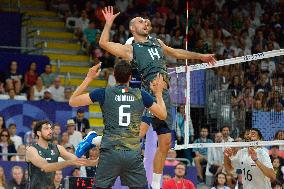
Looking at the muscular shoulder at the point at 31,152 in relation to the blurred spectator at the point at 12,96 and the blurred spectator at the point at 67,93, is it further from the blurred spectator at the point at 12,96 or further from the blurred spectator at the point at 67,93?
the blurred spectator at the point at 67,93

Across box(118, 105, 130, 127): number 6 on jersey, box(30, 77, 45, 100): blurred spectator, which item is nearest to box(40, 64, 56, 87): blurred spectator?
box(30, 77, 45, 100): blurred spectator

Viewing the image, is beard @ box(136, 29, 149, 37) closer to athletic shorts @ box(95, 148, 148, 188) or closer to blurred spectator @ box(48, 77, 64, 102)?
athletic shorts @ box(95, 148, 148, 188)

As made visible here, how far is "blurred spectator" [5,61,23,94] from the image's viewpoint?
23.1 meters

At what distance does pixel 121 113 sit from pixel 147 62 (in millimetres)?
2068

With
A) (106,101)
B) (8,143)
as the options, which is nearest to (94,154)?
(8,143)

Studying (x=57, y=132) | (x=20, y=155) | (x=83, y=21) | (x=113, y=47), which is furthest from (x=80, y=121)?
(x=113, y=47)

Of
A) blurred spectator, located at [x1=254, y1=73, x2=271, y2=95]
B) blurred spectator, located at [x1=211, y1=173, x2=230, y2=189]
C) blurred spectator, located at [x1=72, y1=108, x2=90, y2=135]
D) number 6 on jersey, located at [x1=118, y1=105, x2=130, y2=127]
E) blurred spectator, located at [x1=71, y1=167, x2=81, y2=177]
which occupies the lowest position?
blurred spectator, located at [x1=211, y1=173, x2=230, y2=189]

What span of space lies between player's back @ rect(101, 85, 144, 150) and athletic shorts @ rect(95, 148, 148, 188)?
13cm

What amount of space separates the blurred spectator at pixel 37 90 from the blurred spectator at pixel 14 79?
1.27 ft

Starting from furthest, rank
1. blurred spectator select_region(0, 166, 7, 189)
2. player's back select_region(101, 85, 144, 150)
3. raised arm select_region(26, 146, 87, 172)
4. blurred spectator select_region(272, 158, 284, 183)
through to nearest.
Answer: blurred spectator select_region(272, 158, 284, 183) < blurred spectator select_region(0, 166, 7, 189) < raised arm select_region(26, 146, 87, 172) < player's back select_region(101, 85, 144, 150)

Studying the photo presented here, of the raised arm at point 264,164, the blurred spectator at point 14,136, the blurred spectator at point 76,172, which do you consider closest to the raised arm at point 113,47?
the raised arm at point 264,164

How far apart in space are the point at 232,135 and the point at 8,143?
6.37m

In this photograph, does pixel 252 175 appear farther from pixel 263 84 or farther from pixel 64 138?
pixel 64 138

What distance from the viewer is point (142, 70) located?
1328 centimetres
